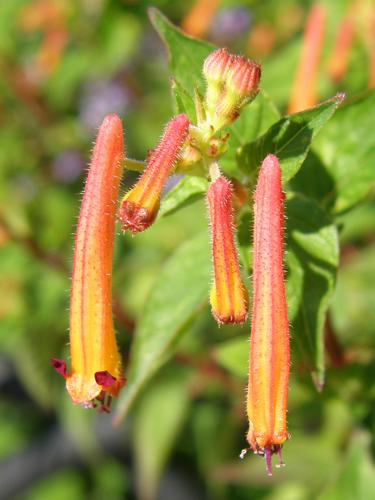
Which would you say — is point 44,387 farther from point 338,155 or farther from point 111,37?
point 338,155

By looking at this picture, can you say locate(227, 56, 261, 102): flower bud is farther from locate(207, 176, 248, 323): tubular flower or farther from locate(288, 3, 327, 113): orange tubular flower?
Result: locate(288, 3, 327, 113): orange tubular flower

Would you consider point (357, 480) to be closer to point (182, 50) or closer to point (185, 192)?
point (185, 192)

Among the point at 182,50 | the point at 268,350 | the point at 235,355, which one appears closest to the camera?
the point at 268,350

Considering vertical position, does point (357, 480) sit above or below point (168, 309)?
below

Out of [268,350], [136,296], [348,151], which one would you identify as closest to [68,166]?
[136,296]

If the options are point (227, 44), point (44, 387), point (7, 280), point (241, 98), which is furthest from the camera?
point (227, 44)

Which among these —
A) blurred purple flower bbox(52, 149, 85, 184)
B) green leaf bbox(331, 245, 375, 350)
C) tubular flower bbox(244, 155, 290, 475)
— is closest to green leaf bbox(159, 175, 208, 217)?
tubular flower bbox(244, 155, 290, 475)

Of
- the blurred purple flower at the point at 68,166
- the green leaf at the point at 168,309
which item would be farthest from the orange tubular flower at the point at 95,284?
the blurred purple flower at the point at 68,166

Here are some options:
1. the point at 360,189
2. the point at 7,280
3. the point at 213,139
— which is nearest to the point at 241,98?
the point at 213,139
